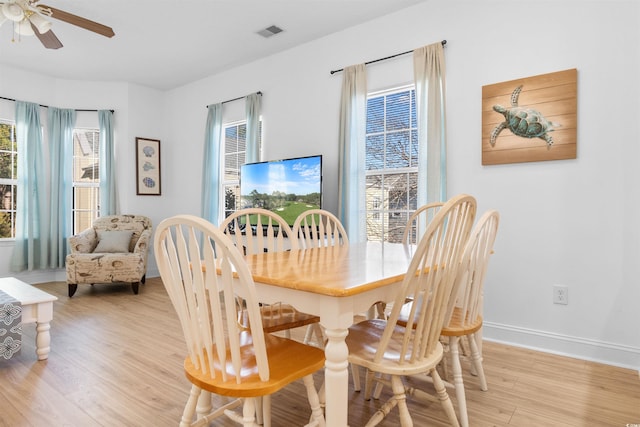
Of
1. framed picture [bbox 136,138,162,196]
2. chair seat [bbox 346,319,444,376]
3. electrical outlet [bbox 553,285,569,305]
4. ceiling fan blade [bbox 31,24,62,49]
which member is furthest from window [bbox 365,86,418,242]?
framed picture [bbox 136,138,162,196]

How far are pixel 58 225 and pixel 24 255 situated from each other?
1.74ft

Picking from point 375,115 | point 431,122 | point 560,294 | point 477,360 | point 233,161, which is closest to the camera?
point 477,360

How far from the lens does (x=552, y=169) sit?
2744mm

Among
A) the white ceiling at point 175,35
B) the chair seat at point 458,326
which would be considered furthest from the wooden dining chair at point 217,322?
the white ceiling at point 175,35

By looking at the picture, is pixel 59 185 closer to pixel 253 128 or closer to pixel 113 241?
pixel 113 241

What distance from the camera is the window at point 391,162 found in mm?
3516

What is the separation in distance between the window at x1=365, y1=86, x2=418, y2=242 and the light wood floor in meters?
1.36

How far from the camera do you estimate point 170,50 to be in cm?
446

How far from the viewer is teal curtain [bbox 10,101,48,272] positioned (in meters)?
4.98

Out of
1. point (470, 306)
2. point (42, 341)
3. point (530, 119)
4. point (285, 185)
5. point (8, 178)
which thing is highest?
point (530, 119)

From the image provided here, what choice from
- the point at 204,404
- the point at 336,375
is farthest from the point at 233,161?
the point at 336,375

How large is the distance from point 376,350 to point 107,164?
5.34m

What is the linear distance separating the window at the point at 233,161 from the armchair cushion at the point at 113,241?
1.29 meters

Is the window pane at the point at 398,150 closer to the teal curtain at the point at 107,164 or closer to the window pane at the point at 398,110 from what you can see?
the window pane at the point at 398,110
